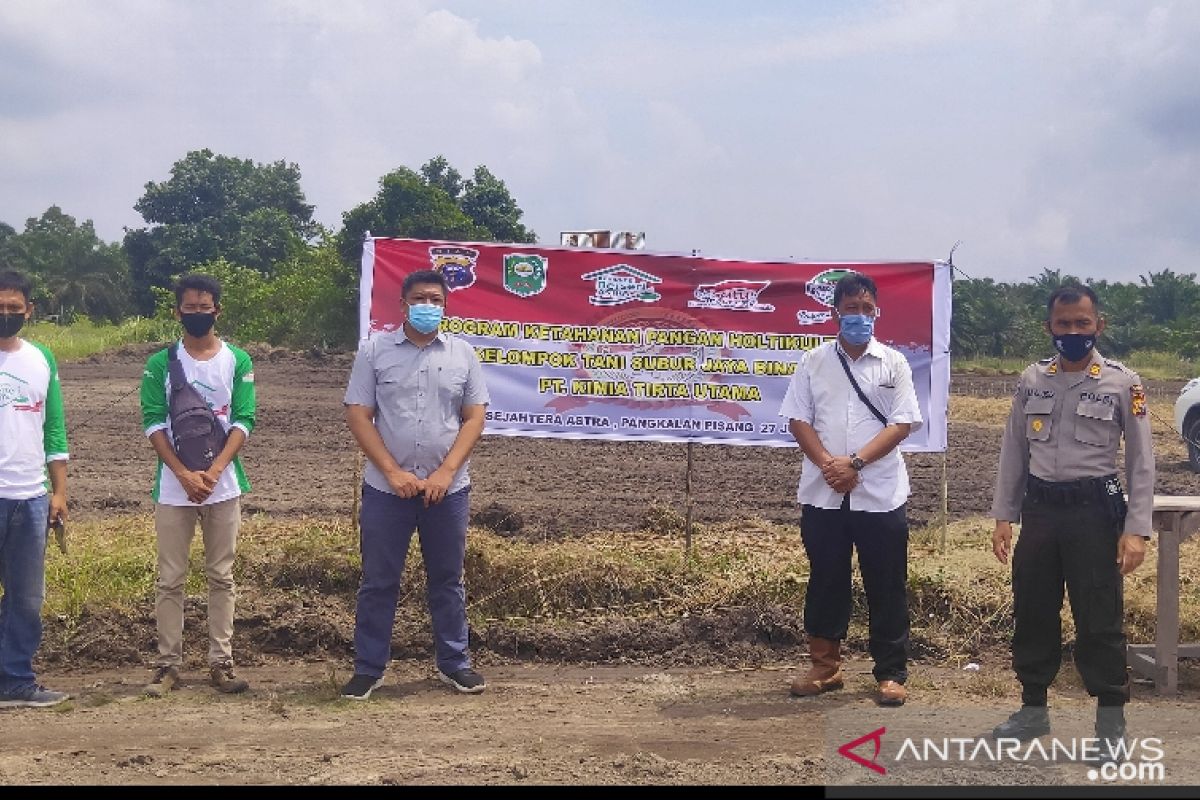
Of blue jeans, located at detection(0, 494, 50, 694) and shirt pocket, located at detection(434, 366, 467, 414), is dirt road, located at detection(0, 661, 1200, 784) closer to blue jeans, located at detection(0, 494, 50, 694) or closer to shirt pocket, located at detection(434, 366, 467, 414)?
blue jeans, located at detection(0, 494, 50, 694)

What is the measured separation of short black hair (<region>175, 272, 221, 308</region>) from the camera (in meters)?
5.90

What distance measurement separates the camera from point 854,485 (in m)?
5.76

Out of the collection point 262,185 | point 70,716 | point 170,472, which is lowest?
point 70,716

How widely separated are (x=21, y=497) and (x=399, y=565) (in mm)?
1774

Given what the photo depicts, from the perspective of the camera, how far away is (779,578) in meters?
7.27

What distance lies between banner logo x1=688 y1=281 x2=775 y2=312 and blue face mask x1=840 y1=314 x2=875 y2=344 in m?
1.58

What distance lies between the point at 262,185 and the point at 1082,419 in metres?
51.0

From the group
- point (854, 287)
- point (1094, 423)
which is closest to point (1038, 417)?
point (1094, 423)

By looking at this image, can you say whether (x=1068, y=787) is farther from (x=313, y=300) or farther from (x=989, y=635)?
(x=313, y=300)

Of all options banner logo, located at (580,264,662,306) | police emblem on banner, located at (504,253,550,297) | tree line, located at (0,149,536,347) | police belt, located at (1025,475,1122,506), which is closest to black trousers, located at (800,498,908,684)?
police belt, located at (1025,475,1122,506)

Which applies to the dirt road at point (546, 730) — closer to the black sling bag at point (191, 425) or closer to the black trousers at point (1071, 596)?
the black trousers at point (1071, 596)

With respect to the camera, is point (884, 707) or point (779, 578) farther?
point (779, 578)

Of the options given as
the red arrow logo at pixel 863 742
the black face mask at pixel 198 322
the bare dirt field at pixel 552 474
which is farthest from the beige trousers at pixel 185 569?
the red arrow logo at pixel 863 742

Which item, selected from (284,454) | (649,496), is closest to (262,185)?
(284,454)
